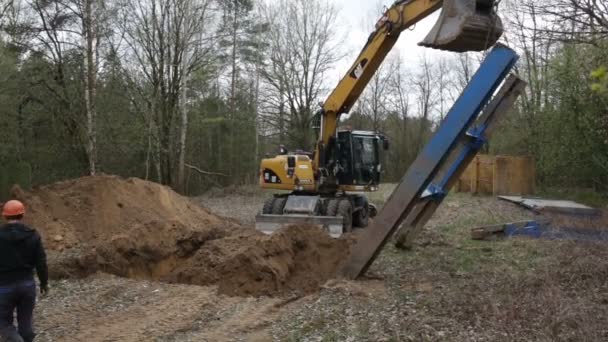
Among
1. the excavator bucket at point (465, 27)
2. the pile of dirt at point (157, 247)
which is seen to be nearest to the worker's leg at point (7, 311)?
the pile of dirt at point (157, 247)

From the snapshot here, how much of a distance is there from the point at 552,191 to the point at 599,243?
46.3ft

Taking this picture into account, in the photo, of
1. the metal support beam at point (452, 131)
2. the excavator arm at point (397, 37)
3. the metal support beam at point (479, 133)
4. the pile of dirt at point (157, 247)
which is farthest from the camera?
the pile of dirt at point (157, 247)

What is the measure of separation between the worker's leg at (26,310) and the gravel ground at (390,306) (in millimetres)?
628

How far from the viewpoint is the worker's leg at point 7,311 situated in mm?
5359

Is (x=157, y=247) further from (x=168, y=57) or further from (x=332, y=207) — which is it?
(x=168, y=57)

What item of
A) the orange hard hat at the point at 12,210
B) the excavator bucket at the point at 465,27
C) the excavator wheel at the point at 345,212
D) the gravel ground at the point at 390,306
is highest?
the excavator bucket at the point at 465,27

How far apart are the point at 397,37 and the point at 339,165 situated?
3.52 m

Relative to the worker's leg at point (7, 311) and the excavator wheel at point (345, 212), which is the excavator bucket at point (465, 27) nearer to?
the worker's leg at point (7, 311)

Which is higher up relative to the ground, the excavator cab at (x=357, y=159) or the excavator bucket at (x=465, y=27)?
the excavator bucket at (x=465, y=27)

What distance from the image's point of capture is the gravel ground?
18.2ft

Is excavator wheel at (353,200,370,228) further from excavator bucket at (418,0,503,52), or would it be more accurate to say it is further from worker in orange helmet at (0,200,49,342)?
worker in orange helmet at (0,200,49,342)

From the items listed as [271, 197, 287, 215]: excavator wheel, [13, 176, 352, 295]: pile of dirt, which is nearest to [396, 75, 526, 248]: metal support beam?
[13, 176, 352, 295]: pile of dirt

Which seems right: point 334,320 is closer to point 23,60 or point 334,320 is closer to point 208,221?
point 208,221

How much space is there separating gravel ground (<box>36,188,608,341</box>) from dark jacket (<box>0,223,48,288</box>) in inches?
41.2
